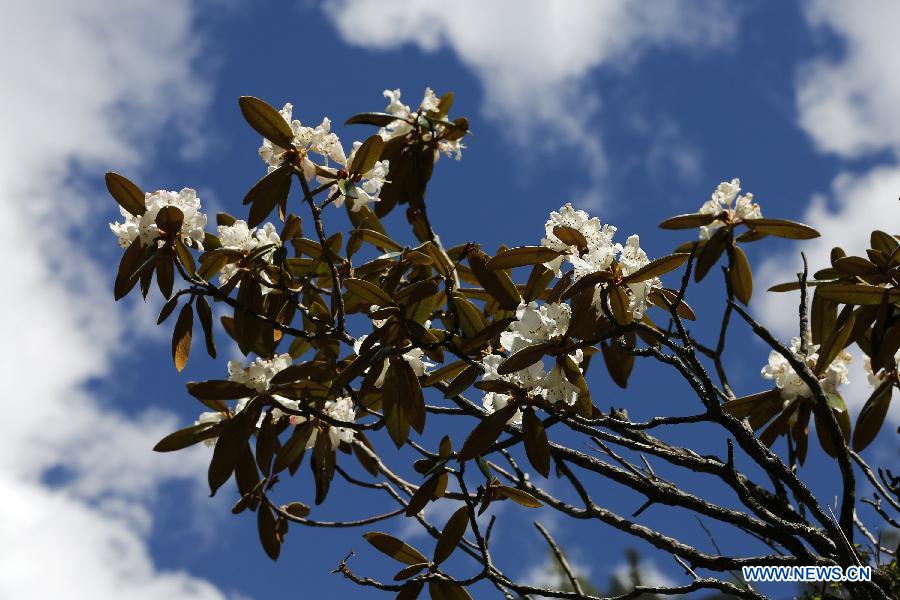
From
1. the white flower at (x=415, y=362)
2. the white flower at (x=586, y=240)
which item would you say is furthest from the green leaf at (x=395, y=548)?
the white flower at (x=586, y=240)

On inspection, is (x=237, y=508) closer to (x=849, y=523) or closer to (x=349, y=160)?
(x=349, y=160)

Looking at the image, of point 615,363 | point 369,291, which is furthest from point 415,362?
point 615,363

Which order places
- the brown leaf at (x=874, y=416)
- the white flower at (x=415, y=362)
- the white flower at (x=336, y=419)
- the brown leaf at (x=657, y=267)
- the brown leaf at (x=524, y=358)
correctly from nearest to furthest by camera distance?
1. the brown leaf at (x=524, y=358)
2. the brown leaf at (x=657, y=267)
3. the white flower at (x=415, y=362)
4. the brown leaf at (x=874, y=416)
5. the white flower at (x=336, y=419)

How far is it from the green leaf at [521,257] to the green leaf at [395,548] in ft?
2.20

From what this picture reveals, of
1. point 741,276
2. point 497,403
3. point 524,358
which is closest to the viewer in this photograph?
point 524,358

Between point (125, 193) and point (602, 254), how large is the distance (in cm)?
102

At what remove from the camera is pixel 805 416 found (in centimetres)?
199

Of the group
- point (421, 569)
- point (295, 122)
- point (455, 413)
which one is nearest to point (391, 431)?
point (455, 413)

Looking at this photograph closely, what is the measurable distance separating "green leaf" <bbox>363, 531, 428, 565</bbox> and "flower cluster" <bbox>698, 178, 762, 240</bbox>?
3.03 ft

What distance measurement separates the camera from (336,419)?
6.81ft

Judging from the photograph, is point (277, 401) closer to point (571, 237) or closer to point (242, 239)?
point (242, 239)

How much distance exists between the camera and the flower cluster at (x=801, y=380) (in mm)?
1942

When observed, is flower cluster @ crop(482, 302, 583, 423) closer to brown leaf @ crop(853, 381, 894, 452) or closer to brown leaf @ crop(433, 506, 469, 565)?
brown leaf @ crop(433, 506, 469, 565)

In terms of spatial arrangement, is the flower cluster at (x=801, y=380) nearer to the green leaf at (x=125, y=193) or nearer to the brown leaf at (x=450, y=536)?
the brown leaf at (x=450, y=536)
